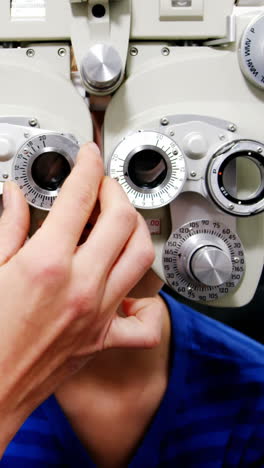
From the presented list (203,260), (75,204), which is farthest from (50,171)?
(203,260)

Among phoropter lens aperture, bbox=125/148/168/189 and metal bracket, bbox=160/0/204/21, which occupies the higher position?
metal bracket, bbox=160/0/204/21

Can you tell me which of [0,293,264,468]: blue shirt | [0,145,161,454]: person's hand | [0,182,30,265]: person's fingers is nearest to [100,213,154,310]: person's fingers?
[0,145,161,454]: person's hand

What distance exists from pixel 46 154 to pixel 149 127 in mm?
135

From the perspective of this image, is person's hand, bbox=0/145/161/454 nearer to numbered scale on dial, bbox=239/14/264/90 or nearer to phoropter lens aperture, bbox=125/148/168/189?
phoropter lens aperture, bbox=125/148/168/189

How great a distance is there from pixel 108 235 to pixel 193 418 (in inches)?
21.9

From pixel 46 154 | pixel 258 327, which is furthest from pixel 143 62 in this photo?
pixel 258 327

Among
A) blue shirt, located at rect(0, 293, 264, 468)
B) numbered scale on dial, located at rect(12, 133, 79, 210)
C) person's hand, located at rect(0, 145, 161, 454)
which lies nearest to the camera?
person's hand, located at rect(0, 145, 161, 454)

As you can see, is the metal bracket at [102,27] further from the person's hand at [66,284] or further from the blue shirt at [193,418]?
the blue shirt at [193,418]

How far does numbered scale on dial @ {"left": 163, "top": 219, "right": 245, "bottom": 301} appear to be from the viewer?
638mm

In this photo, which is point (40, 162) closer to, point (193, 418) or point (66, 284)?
point (66, 284)

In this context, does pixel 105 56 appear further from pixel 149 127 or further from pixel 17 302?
pixel 17 302

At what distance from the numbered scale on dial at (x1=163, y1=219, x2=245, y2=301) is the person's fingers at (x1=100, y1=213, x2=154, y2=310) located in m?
0.09

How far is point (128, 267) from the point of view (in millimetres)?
556

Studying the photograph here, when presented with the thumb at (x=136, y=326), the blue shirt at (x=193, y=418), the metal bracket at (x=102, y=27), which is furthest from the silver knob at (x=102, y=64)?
the blue shirt at (x=193, y=418)
